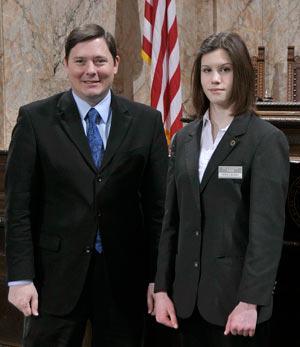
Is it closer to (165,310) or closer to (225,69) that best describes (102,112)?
(225,69)

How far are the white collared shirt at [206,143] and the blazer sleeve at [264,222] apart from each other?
16 cm

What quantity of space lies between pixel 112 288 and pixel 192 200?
56 centimetres

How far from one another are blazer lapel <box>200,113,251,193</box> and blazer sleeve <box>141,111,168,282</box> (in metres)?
0.45

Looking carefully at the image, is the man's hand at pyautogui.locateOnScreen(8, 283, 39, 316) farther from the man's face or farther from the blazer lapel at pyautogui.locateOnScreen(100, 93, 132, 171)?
the man's face

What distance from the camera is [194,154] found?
7.86 ft

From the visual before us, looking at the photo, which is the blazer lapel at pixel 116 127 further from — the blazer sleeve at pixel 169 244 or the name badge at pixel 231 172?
the name badge at pixel 231 172

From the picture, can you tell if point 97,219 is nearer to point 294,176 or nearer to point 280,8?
point 294,176

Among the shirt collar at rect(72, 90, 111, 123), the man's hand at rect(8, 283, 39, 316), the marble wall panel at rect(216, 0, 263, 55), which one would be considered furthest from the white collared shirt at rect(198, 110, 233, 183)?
the marble wall panel at rect(216, 0, 263, 55)

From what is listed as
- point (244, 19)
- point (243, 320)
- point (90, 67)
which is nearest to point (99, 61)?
point (90, 67)

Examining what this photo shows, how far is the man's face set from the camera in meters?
2.66

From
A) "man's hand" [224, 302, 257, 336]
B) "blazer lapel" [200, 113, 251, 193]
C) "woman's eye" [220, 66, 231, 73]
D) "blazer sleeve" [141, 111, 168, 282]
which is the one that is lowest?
"man's hand" [224, 302, 257, 336]

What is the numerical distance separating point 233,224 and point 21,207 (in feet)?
2.78

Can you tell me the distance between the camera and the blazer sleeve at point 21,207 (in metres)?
2.66

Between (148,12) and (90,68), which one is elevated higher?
(148,12)
